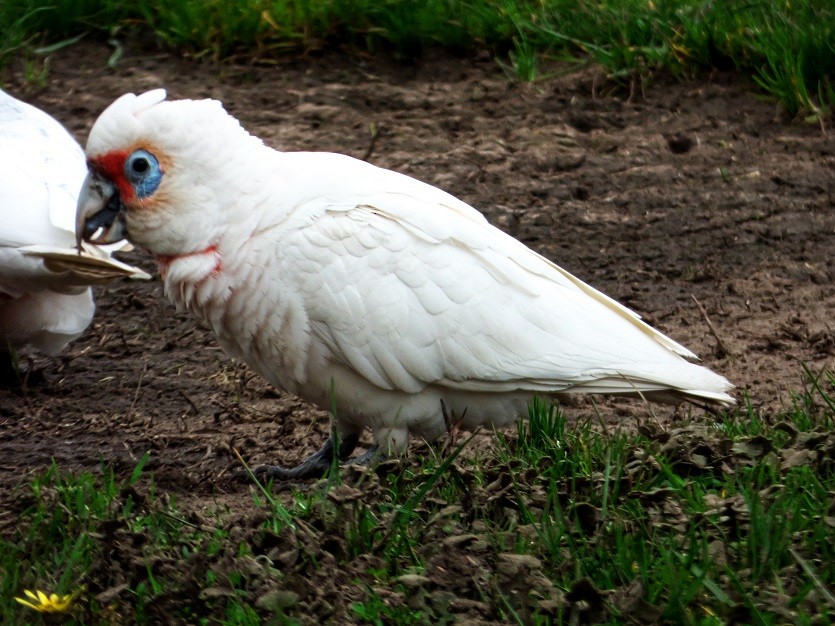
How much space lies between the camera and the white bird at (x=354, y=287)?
3320 mm

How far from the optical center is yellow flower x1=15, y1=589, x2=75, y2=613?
8.51 feet

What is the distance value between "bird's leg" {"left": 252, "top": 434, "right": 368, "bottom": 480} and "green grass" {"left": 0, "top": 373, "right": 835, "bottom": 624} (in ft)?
1.39

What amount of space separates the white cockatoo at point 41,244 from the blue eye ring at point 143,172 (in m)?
0.72

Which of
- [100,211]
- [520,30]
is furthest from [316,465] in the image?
[520,30]

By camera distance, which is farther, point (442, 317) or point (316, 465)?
point (316, 465)

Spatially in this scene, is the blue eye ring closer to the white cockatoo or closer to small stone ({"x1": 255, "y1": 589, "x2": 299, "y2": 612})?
the white cockatoo

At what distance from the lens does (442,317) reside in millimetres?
3359

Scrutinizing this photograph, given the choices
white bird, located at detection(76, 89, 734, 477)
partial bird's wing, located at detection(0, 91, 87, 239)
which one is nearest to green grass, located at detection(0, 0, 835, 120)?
A: partial bird's wing, located at detection(0, 91, 87, 239)

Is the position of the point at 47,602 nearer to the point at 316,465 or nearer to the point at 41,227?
the point at 316,465

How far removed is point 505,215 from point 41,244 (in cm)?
197

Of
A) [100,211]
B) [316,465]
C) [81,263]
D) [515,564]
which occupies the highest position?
[100,211]

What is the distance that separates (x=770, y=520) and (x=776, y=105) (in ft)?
11.2

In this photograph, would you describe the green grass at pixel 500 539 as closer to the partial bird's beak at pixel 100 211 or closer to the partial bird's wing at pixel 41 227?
the partial bird's beak at pixel 100 211

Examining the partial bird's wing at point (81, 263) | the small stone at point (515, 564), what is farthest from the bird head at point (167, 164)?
the small stone at point (515, 564)
